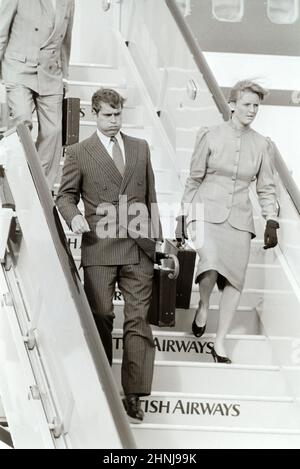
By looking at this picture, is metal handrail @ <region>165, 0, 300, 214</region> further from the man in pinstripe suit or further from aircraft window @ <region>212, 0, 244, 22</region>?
aircraft window @ <region>212, 0, 244, 22</region>

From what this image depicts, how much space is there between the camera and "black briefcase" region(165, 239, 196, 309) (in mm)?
5777

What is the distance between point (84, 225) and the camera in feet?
17.0

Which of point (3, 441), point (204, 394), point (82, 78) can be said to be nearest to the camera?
point (204, 394)

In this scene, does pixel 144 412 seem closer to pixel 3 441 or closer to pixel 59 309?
pixel 59 309

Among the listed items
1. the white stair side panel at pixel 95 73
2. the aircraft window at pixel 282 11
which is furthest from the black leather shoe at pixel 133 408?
the aircraft window at pixel 282 11

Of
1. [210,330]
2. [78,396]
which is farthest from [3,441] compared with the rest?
[78,396]

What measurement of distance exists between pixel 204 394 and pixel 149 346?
0.44m

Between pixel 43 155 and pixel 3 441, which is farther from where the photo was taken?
pixel 43 155

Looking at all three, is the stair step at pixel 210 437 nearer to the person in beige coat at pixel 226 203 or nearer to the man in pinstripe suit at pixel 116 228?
the man in pinstripe suit at pixel 116 228

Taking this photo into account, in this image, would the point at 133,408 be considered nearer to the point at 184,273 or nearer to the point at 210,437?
the point at 210,437

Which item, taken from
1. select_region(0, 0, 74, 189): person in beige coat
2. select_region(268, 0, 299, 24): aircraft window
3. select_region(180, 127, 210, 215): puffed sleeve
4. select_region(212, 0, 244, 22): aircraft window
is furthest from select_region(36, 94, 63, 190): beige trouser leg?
select_region(268, 0, 299, 24): aircraft window

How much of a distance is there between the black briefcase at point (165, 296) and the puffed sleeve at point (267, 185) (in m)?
0.83

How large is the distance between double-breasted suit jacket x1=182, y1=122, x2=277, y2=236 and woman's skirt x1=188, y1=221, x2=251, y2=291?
0.04 meters

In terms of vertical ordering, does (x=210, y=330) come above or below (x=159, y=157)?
below
